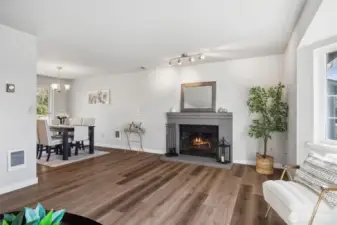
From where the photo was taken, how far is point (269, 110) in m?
3.82

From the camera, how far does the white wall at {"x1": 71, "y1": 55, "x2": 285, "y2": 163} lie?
4.34 metres

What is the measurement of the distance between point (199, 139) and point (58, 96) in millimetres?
5053

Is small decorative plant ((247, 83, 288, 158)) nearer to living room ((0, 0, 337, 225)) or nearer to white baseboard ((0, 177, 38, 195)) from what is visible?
living room ((0, 0, 337, 225))

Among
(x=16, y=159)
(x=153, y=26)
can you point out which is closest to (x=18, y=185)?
(x=16, y=159)

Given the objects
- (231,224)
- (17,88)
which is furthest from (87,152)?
(231,224)

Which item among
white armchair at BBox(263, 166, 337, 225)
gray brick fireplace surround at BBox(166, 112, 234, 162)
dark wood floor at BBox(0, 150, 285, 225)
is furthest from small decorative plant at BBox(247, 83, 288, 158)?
white armchair at BBox(263, 166, 337, 225)

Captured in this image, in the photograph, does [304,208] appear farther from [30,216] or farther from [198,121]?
[198,121]

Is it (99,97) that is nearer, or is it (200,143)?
(200,143)

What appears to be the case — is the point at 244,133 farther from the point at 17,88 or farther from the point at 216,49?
the point at 17,88

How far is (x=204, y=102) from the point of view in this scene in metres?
4.89

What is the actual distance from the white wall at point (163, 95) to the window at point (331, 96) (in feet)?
5.26

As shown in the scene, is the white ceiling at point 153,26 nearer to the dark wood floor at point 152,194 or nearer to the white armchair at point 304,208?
the white armchair at point 304,208

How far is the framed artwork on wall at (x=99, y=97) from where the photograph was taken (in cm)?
644

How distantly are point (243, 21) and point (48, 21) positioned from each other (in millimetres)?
2550
